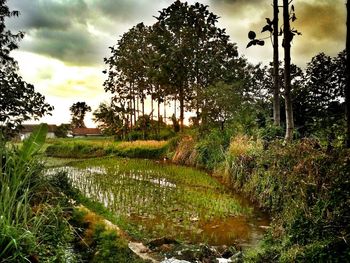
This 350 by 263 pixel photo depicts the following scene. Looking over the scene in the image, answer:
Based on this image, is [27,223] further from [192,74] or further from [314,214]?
[192,74]

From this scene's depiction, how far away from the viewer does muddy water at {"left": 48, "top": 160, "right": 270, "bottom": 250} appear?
6965 mm

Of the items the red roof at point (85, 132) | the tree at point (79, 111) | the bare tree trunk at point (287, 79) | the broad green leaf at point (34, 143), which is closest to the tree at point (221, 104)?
the bare tree trunk at point (287, 79)

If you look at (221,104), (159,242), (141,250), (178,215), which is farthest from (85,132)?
(141,250)

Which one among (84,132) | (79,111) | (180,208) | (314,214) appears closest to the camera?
(314,214)

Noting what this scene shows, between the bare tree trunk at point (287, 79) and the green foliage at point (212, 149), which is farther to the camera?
the green foliage at point (212, 149)

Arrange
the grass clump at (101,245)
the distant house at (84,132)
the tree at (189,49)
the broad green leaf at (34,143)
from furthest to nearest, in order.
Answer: the distant house at (84,132)
the tree at (189,49)
the grass clump at (101,245)
the broad green leaf at (34,143)

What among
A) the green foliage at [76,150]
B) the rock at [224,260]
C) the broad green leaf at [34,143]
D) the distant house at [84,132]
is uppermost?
the distant house at [84,132]

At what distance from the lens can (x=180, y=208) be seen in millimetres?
8922

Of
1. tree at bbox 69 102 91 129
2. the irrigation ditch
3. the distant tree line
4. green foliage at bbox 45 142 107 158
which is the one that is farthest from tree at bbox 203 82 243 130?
tree at bbox 69 102 91 129

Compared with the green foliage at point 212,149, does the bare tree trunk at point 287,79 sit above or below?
above

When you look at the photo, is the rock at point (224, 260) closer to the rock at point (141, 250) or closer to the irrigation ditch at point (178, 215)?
the irrigation ditch at point (178, 215)

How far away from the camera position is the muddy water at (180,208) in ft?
22.9

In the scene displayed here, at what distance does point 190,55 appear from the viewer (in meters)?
31.7

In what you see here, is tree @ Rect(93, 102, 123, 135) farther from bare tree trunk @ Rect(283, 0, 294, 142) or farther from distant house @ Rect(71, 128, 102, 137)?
distant house @ Rect(71, 128, 102, 137)
